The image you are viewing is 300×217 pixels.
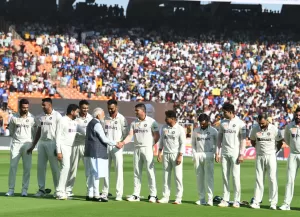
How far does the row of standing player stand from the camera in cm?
1881

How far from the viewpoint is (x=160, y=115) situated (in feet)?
148

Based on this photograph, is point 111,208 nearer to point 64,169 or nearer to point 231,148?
point 64,169

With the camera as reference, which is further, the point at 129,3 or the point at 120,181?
the point at 129,3

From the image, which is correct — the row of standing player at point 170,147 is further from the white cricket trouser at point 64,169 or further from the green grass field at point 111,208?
the green grass field at point 111,208

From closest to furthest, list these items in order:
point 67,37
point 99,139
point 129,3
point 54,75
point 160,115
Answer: point 99,139
point 160,115
point 54,75
point 67,37
point 129,3

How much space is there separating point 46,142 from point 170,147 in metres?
2.93

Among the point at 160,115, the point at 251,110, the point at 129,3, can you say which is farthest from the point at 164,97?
the point at 129,3

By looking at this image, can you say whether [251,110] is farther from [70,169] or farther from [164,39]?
[70,169]

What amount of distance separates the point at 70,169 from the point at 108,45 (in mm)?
40870

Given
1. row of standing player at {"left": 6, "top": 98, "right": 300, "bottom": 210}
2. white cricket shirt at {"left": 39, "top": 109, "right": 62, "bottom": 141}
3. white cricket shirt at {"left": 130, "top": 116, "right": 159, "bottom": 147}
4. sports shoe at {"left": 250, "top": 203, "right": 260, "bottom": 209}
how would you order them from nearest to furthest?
sports shoe at {"left": 250, "top": 203, "right": 260, "bottom": 209} → row of standing player at {"left": 6, "top": 98, "right": 300, "bottom": 210} → white cricket shirt at {"left": 130, "top": 116, "right": 159, "bottom": 147} → white cricket shirt at {"left": 39, "top": 109, "right": 62, "bottom": 141}

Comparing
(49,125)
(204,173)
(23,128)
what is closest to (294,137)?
(204,173)

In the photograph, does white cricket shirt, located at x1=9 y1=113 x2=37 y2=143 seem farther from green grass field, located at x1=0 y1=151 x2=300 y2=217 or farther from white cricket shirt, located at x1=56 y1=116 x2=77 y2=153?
green grass field, located at x1=0 y1=151 x2=300 y2=217

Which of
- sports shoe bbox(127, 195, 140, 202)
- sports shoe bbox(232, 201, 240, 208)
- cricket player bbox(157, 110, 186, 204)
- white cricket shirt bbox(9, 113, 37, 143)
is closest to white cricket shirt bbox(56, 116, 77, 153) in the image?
white cricket shirt bbox(9, 113, 37, 143)

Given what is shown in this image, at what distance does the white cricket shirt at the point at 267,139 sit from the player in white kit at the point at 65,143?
4.28m
